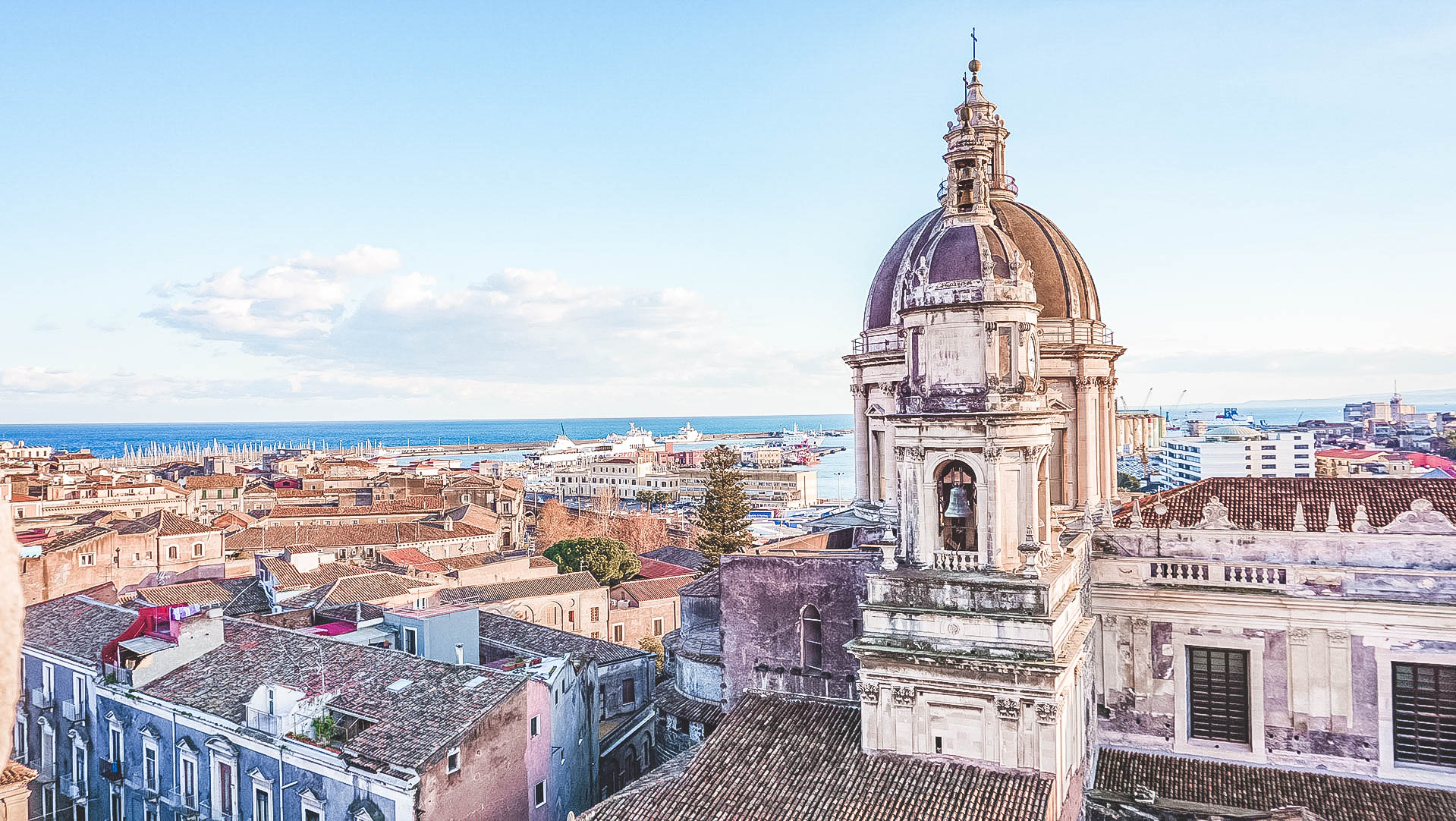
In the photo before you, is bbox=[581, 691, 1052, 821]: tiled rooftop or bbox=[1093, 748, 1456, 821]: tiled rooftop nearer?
bbox=[581, 691, 1052, 821]: tiled rooftop

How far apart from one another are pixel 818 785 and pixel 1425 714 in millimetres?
13154

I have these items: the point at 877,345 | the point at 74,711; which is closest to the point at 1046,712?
the point at 877,345

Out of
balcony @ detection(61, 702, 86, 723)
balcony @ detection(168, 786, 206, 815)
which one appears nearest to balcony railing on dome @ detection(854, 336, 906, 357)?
balcony @ detection(168, 786, 206, 815)

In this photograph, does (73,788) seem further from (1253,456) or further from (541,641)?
(1253,456)

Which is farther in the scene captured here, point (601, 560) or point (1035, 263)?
point (601, 560)

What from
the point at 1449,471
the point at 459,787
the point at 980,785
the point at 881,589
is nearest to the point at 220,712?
the point at 459,787

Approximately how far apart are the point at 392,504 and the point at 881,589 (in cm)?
6705

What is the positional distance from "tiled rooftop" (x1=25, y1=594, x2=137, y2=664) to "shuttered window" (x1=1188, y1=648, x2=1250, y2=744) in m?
28.6

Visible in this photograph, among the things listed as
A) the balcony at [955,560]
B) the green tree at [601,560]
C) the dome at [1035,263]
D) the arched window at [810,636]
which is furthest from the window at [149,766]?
the green tree at [601,560]

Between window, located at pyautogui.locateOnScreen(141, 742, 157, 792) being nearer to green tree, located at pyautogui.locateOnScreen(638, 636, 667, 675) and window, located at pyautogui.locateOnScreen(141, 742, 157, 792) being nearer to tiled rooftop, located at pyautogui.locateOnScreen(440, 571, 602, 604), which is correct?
tiled rooftop, located at pyautogui.locateOnScreen(440, 571, 602, 604)

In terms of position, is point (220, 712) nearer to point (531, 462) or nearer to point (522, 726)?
point (522, 726)

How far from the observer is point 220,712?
75.7 feet

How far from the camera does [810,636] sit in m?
24.4

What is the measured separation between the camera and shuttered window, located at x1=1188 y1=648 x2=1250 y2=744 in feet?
73.0
